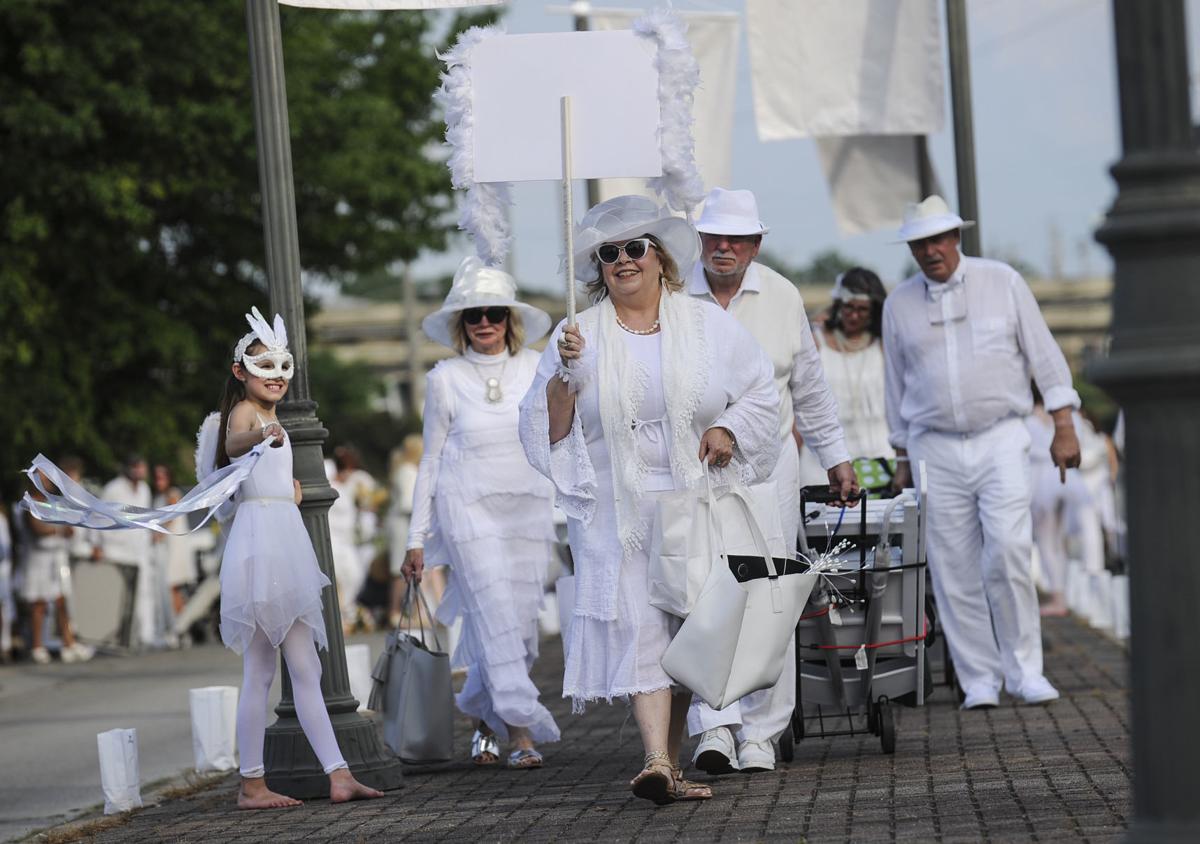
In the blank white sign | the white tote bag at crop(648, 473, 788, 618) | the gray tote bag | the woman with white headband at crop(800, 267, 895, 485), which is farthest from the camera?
the woman with white headband at crop(800, 267, 895, 485)

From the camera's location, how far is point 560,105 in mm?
7977

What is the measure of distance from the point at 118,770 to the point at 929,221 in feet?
15.6

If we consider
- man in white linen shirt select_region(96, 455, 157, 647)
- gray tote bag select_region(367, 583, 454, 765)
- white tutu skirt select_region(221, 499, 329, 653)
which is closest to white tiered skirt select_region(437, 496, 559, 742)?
gray tote bag select_region(367, 583, 454, 765)

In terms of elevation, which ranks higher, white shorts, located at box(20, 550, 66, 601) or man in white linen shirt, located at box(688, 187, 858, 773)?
man in white linen shirt, located at box(688, 187, 858, 773)

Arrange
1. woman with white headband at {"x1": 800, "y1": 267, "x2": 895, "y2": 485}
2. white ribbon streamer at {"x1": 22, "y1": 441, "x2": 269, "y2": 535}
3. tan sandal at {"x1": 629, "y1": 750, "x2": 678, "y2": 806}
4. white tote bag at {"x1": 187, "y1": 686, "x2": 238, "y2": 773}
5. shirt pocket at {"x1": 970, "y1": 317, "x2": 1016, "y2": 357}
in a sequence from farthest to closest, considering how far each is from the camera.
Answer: woman with white headband at {"x1": 800, "y1": 267, "x2": 895, "y2": 485}, shirt pocket at {"x1": 970, "y1": 317, "x2": 1016, "y2": 357}, white tote bag at {"x1": 187, "y1": 686, "x2": 238, "y2": 773}, white ribbon streamer at {"x1": 22, "y1": 441, "x2": 269, "y2": 535}, tan sandal at {"x1": 629, "y1": 750, "x2": 678, "y2": 806}

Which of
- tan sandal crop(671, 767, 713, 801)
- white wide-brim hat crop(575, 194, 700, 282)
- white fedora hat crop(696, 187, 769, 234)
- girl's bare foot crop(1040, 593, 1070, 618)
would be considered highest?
white fedora hat crop(696, 187, 769, 234)

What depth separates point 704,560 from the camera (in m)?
7.40

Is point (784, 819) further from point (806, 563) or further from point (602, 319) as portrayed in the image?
point (602, 319)

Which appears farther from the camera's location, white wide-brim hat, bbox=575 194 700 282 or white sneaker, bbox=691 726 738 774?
white sneaker, bbox=691 726 738 774

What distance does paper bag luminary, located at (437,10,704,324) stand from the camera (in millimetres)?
7961

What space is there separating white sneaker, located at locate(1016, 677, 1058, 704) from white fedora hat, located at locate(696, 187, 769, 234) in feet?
9.68

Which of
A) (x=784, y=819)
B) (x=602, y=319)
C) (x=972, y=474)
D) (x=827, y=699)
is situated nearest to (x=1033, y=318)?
(x=972, y=474)

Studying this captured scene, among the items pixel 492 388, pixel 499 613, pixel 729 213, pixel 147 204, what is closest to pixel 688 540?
pixel 729 213

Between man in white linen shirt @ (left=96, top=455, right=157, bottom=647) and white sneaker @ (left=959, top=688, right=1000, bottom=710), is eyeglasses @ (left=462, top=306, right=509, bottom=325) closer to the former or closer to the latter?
white sneaker @ (left=959, top=688, right=1000, bottom=710)
